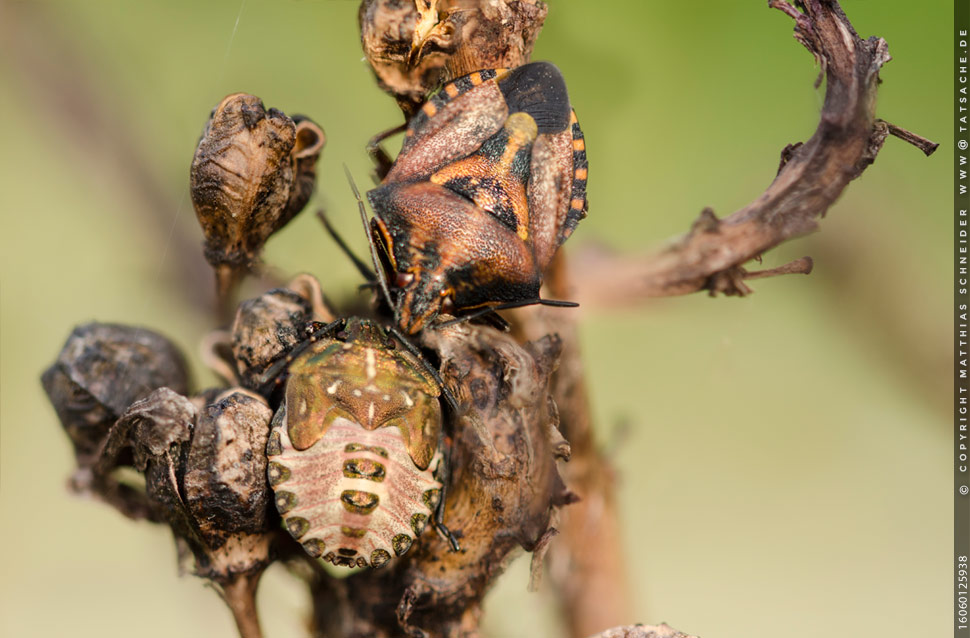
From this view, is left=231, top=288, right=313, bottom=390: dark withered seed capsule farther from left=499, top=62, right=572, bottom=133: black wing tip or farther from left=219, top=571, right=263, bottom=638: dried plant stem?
left=499, top=62, right=572, bottom=133: black wing tip

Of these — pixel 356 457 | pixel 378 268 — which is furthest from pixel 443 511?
pixel 378 268

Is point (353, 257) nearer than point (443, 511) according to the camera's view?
No

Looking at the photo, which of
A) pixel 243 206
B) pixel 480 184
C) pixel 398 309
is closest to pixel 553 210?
pixel 480 184

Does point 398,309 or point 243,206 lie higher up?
point 243,206

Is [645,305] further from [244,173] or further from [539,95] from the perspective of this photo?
[244,173]

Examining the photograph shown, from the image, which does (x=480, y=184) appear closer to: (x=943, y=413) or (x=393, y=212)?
(x=393, y=212)

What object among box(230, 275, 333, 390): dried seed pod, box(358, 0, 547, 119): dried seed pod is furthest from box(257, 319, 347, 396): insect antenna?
box(358, 0, 547, 119): dried seed pod
